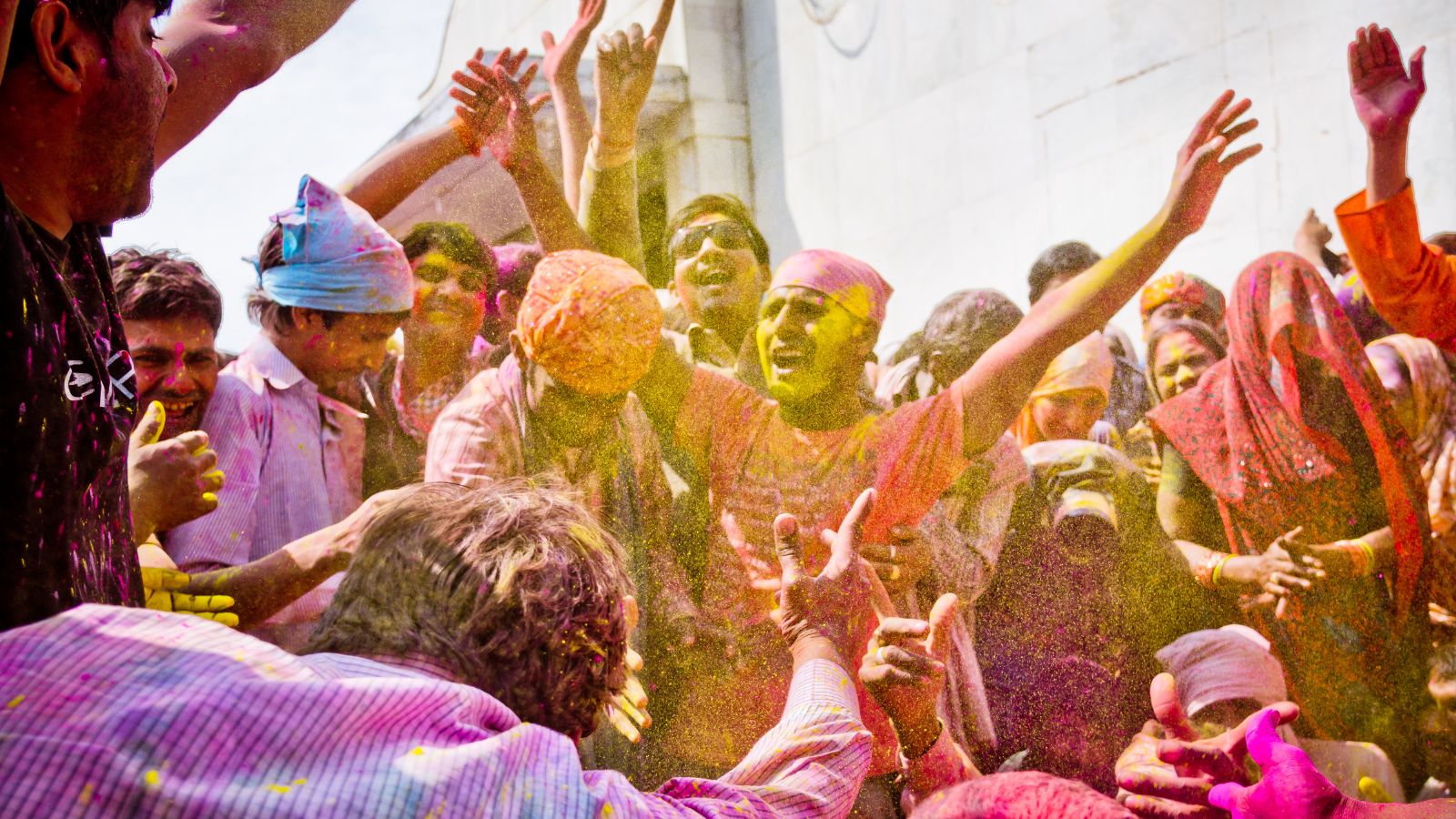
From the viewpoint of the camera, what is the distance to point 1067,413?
2.94m

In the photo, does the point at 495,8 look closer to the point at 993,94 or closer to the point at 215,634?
the point at 993,94

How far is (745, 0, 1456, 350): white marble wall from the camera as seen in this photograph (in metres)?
3.00

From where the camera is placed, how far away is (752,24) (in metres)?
3.31

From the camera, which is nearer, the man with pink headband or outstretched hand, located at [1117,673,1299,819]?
outstretched hand, located at [1117,673,1299,819]

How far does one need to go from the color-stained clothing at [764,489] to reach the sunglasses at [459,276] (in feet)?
1.84

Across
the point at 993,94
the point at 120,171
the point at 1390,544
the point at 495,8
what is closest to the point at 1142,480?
the point at 1390,544

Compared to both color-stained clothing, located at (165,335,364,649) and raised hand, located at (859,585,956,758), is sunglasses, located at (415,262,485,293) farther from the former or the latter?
raised hand, located at (859,585,956,758)

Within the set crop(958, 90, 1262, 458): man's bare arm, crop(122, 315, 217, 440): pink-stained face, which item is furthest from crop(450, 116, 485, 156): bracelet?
crop(958, 90, 1262, 458): man's bare arm

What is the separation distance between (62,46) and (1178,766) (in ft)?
6.42

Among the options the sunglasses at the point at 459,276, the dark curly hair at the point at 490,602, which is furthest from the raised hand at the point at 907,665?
the sunglasses at the point at 459,276

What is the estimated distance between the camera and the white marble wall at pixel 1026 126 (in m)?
3.00

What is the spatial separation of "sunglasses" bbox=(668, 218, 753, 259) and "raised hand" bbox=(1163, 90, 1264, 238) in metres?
1.00

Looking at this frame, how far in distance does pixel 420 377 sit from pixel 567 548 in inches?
60.4

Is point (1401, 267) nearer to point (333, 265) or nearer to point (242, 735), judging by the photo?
point (333, 265)
